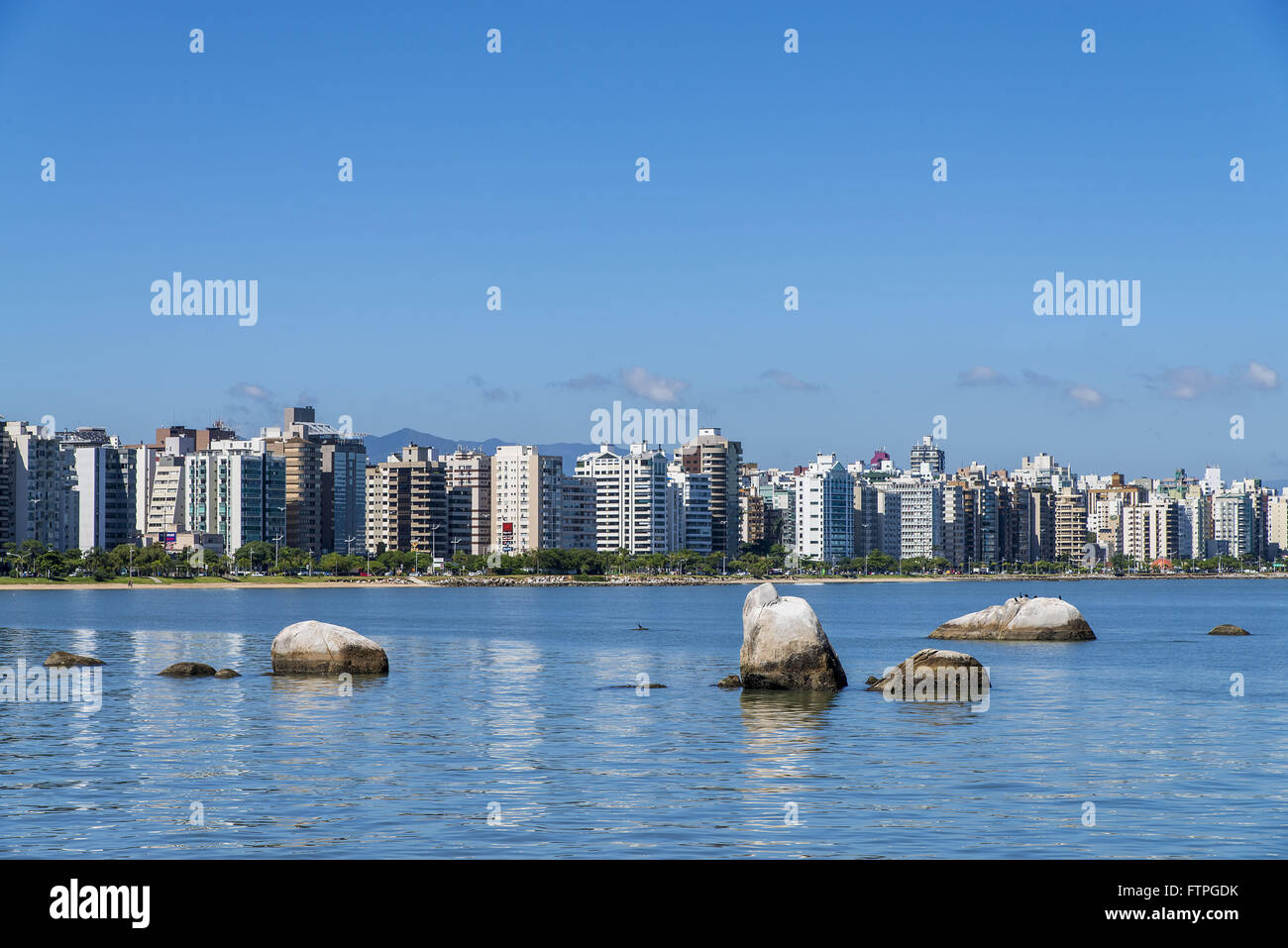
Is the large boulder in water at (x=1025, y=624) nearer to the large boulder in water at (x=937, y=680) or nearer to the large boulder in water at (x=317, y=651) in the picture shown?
the large boulder in water at (x=937, y=680)

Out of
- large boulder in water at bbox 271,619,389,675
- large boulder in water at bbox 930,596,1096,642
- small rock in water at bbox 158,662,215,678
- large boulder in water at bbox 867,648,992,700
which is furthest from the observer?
large boulder in water at bbox 930,596,1096,642

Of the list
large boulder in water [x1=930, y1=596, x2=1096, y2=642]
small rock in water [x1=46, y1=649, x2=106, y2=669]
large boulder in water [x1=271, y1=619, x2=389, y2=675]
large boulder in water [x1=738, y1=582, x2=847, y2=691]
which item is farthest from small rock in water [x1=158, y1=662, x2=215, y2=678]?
large boulder in water [x1=930, y1=596, x2=1096, y2=642]

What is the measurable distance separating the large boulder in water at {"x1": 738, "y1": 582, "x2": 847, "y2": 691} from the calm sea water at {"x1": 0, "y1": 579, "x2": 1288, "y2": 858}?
3.34ft

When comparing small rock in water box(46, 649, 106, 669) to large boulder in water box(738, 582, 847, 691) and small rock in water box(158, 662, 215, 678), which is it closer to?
small rock in water box(158, 662, 215, 678)

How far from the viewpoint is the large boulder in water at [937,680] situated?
43.9 metres

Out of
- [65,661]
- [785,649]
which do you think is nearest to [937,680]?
[785,649]

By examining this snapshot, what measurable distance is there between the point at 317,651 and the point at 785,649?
1700 centimetres

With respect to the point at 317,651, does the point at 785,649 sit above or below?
above

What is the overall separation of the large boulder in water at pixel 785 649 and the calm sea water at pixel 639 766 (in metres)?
1.02

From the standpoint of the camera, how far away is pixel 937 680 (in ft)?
146

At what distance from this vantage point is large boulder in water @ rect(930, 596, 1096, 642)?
266 ft

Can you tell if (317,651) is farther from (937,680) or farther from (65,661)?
(937,680)

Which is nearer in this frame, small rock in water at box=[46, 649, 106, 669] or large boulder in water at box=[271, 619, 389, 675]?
large boulder in water at box=[271, 619, 389, 675]

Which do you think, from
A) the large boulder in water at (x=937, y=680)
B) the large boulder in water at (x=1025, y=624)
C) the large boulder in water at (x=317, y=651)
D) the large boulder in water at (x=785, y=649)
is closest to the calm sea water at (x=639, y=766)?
the large boulder in water at (x=785, y=649)
